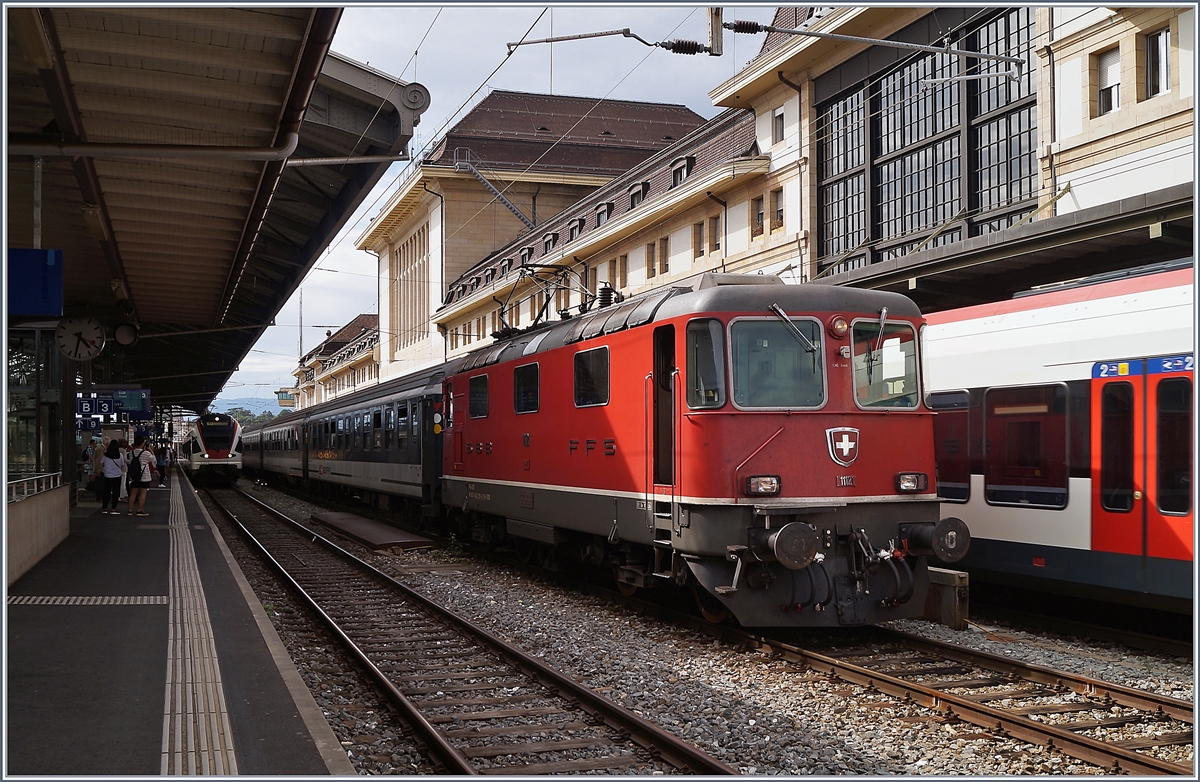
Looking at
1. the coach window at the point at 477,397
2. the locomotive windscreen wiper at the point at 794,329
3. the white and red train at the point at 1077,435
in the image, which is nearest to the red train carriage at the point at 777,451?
the locomotive windscreen wiper at the point at 794,329

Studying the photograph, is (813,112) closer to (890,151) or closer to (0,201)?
(890,151)

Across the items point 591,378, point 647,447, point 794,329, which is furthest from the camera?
point 591,378

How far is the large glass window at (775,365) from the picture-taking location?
32.2 feet

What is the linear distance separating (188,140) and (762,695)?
27.8 feet

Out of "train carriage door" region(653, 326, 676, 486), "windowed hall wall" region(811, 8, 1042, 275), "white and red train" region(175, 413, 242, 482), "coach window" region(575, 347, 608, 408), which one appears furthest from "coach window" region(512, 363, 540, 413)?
"white and red train" region(175, 413, 242, 482)

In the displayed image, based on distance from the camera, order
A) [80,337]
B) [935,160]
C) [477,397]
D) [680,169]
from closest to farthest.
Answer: [477,397] → [80,337] → [935,160] → [680,169]

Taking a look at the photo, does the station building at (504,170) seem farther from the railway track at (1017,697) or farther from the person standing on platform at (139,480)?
the railway track at (1017,697)

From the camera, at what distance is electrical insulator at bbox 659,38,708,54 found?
1291 centimetres

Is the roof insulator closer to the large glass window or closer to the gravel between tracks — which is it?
the large glass window

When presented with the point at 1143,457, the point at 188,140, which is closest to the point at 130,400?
the point at 188,140

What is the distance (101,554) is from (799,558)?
11477 millimetres

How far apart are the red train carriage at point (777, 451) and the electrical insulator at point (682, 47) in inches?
140

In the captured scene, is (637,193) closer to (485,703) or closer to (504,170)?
(504,170)

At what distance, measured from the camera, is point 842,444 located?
32.5 ft
